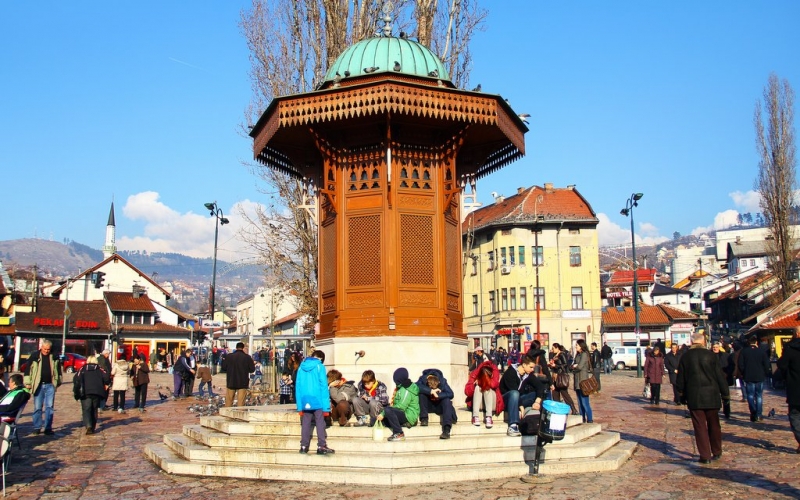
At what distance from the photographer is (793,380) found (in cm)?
1006

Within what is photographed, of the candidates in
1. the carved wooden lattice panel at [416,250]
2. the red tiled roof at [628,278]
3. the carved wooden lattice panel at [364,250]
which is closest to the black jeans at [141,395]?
the carved wooden lattice panel at [364,250]

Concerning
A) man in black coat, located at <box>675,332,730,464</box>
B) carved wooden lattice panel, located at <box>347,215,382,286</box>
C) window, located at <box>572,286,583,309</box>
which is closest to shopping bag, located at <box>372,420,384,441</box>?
carved wooden lattice panel, located at <box>347,215,382,286</box>

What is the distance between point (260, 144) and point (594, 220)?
44291mm

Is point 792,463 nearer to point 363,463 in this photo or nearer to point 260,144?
point 363,463

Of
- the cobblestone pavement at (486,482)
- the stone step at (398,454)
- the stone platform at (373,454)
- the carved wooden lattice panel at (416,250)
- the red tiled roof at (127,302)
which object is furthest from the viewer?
the red tiled roof at (127,302)

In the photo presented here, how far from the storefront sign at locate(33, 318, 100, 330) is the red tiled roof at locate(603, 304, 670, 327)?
132ft

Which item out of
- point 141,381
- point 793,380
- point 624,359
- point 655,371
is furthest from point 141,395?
point 624,359

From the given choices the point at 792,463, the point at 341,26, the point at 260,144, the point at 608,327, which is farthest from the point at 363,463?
the point at 608,327

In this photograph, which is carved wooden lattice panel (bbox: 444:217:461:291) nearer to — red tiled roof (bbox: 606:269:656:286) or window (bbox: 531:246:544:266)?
window (bbox: 531:246:544:266)

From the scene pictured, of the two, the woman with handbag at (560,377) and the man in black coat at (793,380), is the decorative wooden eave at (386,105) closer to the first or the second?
the woman with handbag at (560,377)

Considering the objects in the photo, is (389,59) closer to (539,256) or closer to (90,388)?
(90,388)

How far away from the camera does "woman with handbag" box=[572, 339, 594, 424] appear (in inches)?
Result: 503

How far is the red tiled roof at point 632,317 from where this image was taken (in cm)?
6100

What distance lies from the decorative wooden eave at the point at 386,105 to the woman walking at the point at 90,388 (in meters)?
5.40
